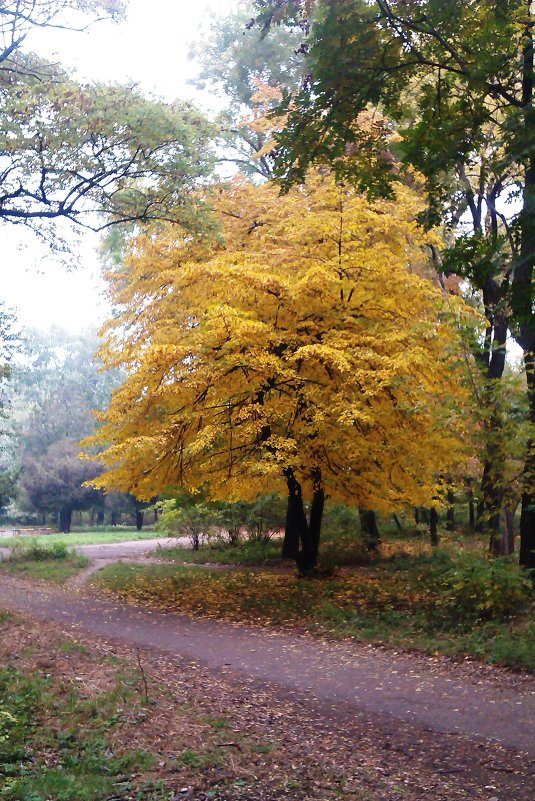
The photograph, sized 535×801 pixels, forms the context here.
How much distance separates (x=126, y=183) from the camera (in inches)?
405

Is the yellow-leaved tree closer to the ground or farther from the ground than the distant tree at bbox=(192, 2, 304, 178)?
closer to the ground

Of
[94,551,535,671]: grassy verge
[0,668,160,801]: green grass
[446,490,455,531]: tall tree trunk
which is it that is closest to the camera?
[0,668,160,801]: green grass

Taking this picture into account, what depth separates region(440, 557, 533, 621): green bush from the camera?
384 inches

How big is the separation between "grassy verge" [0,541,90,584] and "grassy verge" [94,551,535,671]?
1.98 metres

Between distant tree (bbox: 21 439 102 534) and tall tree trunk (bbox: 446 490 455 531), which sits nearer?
tall tree trunk (bbox: 446 490 455 531)

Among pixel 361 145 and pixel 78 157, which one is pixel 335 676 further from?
pixel 78 157

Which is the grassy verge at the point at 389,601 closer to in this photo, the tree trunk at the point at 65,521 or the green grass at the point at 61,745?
the green grass at the point at 61,745

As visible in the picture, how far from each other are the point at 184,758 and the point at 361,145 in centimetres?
607

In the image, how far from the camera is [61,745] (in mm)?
5387

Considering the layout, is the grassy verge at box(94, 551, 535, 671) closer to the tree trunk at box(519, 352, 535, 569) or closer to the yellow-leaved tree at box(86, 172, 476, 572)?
the tree trunk at box(519, 352, 535, 569)

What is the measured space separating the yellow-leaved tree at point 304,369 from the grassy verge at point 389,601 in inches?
75.7

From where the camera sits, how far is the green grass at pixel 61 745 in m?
4.57

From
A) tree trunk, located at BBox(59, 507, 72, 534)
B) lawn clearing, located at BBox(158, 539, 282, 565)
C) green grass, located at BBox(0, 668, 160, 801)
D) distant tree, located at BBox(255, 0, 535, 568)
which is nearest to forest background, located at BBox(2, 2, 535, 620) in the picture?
distant tree, located at BBox(255, 0, 535, 568)

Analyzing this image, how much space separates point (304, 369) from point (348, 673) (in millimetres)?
5540
